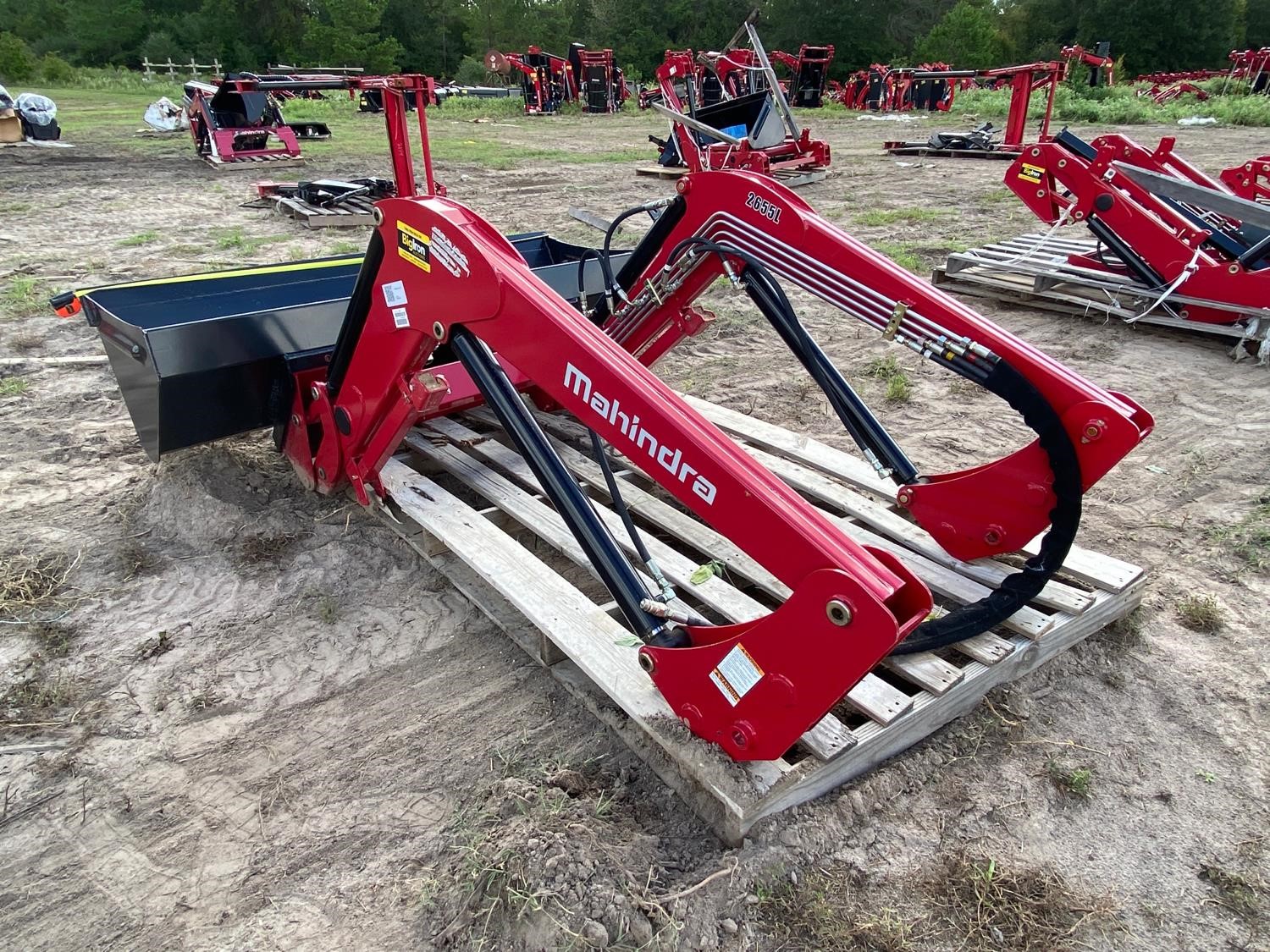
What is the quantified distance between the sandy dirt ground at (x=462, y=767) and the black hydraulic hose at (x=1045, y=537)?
28cm

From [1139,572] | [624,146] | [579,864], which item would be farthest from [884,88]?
[579,864]

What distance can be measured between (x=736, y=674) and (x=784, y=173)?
1251 cm

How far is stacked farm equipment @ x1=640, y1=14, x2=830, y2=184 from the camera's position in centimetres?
321

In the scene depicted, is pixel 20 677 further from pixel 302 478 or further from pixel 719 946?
pixel 719 946

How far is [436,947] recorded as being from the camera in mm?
2039

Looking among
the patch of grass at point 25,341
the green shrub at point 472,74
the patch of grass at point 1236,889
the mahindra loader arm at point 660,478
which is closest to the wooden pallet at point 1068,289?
the patch of grass at point 1236,889

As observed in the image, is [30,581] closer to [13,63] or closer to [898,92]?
[898,92]

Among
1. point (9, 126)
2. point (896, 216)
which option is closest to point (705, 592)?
point (896, 216)

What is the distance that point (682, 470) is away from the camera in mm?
2018

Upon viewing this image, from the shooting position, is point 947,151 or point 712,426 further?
point 947,151

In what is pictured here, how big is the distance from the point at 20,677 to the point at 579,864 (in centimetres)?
219

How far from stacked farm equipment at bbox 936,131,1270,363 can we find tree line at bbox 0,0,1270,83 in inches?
1618

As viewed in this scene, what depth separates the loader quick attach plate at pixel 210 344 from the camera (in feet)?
10.8

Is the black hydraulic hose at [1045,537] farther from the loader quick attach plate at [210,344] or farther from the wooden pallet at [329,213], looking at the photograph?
the wooden pallet at [329,213]
